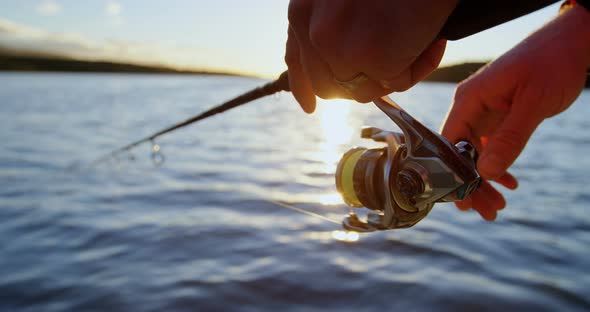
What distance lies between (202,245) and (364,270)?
1.61 metres

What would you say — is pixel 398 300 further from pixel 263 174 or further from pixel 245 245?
pixel 263 174

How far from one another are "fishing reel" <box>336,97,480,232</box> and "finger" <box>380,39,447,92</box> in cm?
28

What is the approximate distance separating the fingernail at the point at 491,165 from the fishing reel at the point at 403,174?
0.46 meters

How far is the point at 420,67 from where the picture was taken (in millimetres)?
1198

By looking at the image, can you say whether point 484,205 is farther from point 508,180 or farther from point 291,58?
point 291,58

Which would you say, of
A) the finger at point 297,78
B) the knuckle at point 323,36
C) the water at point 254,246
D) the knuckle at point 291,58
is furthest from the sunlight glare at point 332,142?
the knuckle at point 323,36

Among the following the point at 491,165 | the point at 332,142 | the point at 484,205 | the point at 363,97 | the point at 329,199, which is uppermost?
the point at 332,142

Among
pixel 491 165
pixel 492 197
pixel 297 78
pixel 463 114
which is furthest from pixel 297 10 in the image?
pixel 492 197

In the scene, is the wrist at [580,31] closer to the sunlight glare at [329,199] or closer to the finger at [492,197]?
the finger at [492,197]

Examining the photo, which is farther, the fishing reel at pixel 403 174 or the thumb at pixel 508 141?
the thumb at pixel 508 141

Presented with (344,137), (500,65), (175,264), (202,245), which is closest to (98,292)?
(175,264)

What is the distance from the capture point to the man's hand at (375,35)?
3.18ft

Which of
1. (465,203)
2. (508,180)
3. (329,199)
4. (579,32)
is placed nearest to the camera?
(579,32)

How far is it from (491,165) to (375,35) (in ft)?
3.96
